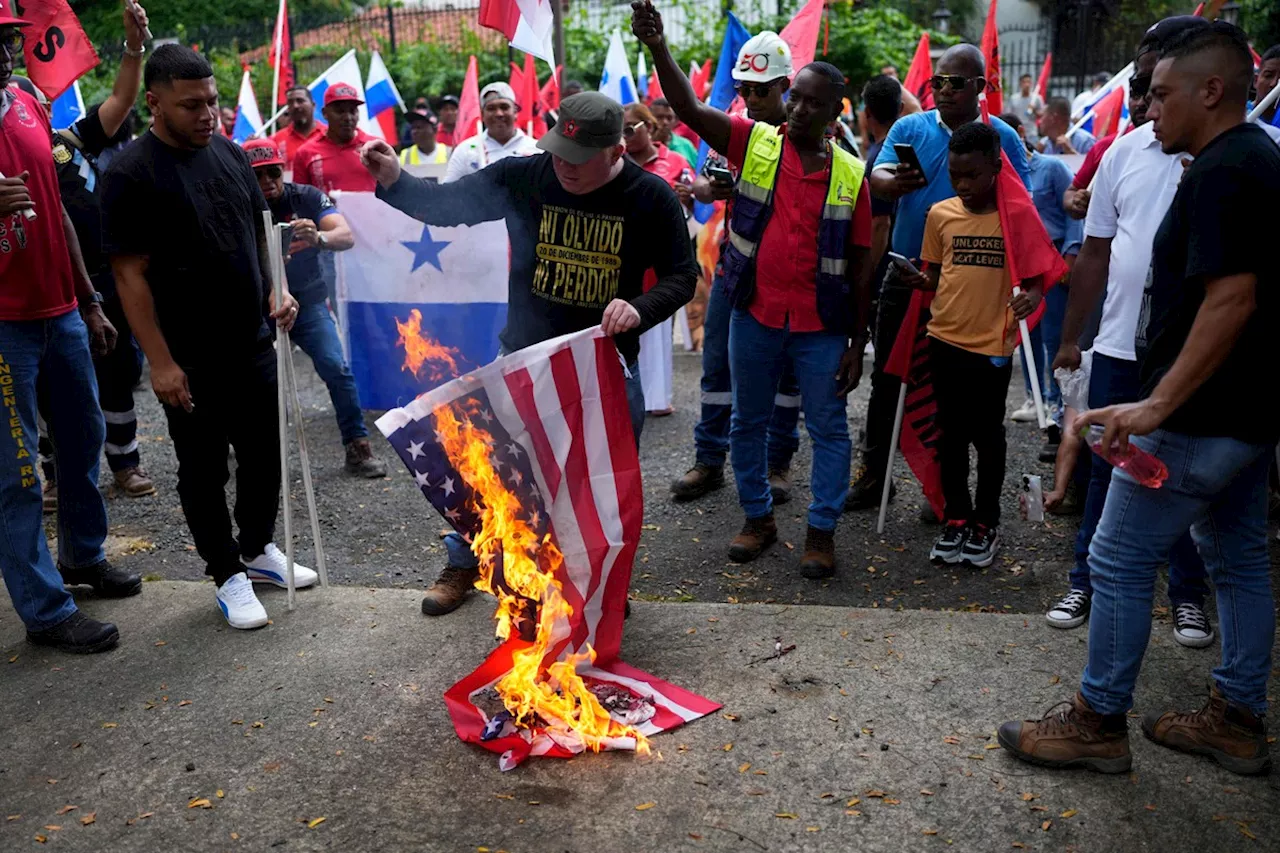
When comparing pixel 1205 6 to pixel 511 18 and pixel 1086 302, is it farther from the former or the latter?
pixel 511 18

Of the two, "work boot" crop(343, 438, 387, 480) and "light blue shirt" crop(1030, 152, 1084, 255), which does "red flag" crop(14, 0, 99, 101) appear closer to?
"work boot" crop(343, 438, 387, 480)

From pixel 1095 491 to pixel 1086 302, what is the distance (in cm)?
76

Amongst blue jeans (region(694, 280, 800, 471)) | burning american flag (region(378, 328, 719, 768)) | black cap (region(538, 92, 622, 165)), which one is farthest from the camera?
blue jeans (region(694, 280, 800, 471))

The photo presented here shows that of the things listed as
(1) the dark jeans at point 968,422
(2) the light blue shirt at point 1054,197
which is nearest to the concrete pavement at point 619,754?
(1) the dark jeans at point 968,422

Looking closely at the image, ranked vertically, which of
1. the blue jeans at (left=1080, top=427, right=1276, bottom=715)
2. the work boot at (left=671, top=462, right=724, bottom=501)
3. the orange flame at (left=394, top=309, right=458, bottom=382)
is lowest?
the work boot at (left=671, top=462, right=724, bottom=501)

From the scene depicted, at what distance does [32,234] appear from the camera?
13.8 ft

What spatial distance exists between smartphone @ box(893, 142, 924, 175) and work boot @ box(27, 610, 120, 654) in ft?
13.2

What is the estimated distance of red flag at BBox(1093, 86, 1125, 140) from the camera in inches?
361

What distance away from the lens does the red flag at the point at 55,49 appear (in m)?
5.03

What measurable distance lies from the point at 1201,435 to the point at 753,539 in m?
2.58

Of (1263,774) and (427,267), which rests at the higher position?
(427,267)

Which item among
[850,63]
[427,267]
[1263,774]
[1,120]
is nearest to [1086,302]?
[1263,774]

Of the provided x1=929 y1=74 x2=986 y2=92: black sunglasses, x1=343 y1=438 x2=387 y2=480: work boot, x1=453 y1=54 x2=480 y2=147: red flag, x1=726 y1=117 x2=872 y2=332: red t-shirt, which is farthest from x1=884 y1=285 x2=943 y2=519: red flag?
x1=453 y1=54 x2=480 y2=147: red flag

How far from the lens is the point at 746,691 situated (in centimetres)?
383
